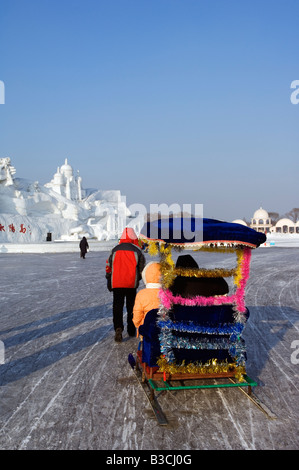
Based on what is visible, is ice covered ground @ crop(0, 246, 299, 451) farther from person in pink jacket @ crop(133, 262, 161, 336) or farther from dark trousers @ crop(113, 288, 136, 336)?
person in pink jacket @ crop(133, 262, 161, 336)

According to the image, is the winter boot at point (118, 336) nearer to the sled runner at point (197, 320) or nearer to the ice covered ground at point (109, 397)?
the ice covered ground at point (109, 397)

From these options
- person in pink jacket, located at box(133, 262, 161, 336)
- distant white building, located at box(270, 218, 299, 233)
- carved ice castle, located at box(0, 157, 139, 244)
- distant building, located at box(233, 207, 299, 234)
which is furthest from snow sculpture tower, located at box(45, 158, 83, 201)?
person in pink jacket, located at box(133, 262, 161, 336)

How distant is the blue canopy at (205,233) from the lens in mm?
4105

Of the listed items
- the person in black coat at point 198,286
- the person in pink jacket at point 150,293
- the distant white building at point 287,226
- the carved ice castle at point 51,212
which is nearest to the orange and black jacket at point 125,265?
the person in pink jacket at point 150,293

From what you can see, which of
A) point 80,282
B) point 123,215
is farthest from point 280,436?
point 123,215

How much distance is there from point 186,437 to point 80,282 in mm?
10685

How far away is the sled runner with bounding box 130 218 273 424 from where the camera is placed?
4.15m

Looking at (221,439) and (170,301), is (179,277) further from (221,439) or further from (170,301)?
(221,439)

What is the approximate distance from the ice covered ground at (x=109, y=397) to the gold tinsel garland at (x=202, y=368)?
0.92 feet

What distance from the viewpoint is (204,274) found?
436 cm

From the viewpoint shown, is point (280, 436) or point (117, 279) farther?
point (117, 279)

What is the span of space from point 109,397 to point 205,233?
196 cm
